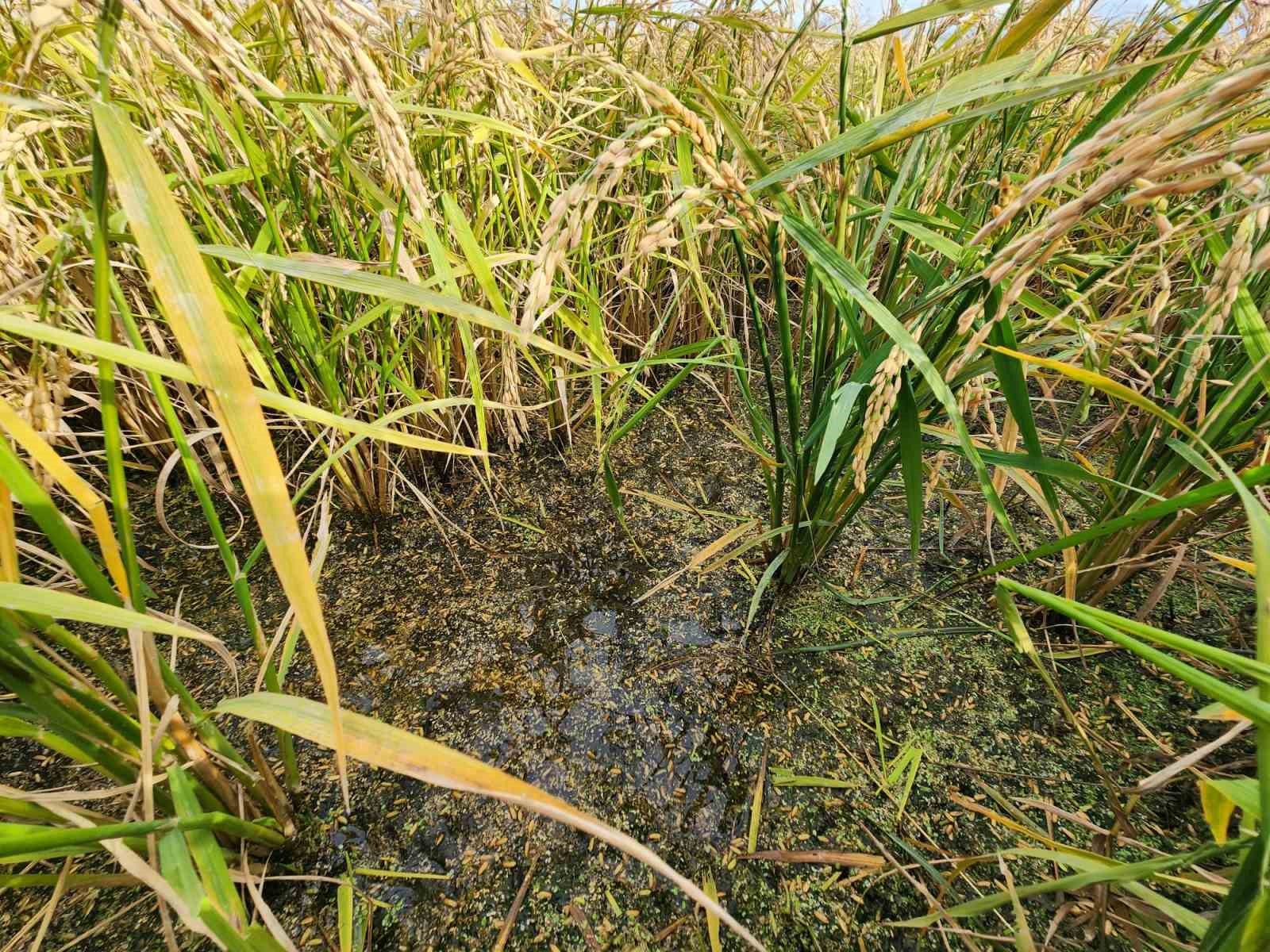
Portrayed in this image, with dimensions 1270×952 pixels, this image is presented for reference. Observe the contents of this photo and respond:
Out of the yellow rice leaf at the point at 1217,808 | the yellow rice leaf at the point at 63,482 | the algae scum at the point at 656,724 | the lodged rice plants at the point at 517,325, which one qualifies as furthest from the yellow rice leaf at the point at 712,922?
the yellow rice leaf at the point at 63,482

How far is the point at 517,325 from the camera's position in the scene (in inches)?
18.3

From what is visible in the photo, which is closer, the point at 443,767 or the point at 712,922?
the point at 443,767

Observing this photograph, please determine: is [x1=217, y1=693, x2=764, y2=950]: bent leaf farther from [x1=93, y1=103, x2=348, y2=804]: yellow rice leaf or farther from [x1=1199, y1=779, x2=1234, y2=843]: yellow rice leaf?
[x1=1199, y1=779, x2=1234, y2=843]: yellow rice leaf

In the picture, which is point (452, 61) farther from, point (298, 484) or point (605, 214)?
point (298, 484)

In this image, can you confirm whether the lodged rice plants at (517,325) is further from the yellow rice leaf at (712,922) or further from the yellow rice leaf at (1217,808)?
the yellow rice leaf at (712,922)

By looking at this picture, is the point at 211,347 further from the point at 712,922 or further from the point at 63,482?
the point at 712,922

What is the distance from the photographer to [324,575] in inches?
33.7

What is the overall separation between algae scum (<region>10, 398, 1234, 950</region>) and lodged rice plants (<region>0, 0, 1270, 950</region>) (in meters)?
0.06

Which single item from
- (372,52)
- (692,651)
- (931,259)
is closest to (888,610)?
(692,651)

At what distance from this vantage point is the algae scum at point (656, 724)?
1.79ft

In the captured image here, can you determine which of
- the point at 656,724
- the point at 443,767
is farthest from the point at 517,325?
the point at 656,724

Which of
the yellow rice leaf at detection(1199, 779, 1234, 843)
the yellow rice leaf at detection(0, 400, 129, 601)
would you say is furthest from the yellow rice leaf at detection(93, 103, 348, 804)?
the yellow rice leaf at detection(1199, 779, 1234, 843)

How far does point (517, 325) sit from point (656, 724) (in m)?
0.50

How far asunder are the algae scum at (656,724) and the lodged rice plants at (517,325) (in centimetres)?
6
